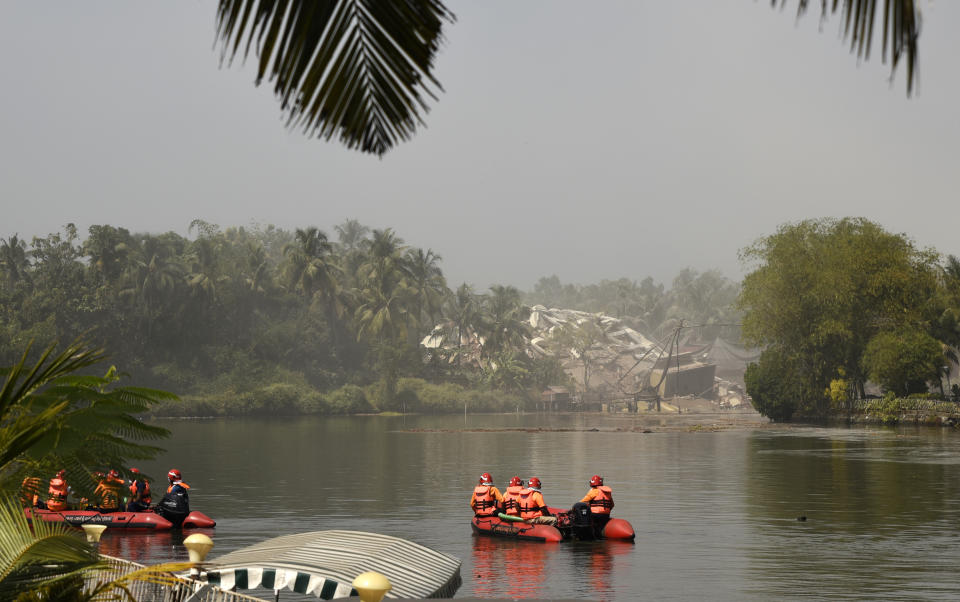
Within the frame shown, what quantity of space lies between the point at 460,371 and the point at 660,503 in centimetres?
10347

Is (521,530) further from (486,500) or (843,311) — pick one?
(843,311)

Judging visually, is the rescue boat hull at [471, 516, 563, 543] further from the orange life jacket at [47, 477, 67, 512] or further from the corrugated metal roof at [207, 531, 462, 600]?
the orange life jacket at [47, 477, 67, 512]

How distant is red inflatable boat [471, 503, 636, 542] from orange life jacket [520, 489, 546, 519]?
1.22ft

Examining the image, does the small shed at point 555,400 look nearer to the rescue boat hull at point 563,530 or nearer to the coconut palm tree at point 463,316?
the coconut palm tree at point 463,316

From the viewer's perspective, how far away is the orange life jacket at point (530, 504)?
1167 inches

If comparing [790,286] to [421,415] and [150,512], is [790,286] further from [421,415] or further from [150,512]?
[150,512]

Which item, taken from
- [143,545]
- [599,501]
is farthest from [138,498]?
[599,501]

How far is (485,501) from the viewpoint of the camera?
30328 mm

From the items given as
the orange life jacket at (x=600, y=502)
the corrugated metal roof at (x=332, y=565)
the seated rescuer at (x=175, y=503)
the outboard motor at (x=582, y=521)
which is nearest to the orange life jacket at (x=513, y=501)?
the outboard motor at (x=582, y=521)

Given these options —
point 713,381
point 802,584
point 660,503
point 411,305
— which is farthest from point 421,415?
point 802,584

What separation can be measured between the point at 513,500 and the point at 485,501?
0.78m

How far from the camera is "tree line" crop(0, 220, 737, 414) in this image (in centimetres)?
10950

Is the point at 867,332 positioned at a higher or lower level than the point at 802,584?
higher

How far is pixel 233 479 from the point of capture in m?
48.3
